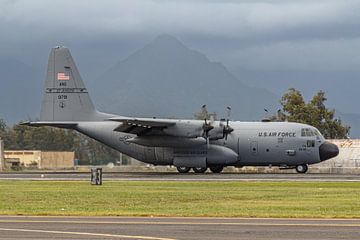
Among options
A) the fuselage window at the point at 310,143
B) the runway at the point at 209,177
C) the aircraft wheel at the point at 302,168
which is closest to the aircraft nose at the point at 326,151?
the fuselage window at the point at 310,143

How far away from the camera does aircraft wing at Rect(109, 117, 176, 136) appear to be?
6825 cm

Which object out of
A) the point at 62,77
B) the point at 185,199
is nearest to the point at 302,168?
the point at 62,77

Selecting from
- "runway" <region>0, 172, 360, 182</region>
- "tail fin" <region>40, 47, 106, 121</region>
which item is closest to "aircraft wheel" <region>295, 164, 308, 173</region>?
"runway" <region>0, 172, 360, 182</region>

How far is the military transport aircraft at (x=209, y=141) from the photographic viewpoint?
70562mm

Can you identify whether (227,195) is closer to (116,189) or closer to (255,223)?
(116,189)

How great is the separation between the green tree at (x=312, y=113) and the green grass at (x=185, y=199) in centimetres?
6329

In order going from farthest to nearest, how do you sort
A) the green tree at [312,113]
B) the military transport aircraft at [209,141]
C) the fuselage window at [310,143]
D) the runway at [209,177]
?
the green tree at [312,113] < the fuselage window at [310,143] < the military transport aircraft at [209,141] < the runway at [209,177]

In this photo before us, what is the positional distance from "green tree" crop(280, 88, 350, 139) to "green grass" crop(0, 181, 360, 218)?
208 feet

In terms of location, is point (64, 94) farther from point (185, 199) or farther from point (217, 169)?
point (185, 199)

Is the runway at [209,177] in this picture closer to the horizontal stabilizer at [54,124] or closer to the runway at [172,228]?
the horizontal stabilizer at [54,124]

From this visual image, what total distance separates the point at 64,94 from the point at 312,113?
49548mm

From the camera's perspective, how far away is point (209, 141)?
71375 mm

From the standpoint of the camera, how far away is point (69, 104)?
74.6 m

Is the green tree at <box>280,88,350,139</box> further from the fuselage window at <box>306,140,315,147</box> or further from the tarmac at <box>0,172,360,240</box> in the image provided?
the tarmac at <box>0,172,360,240</box>
